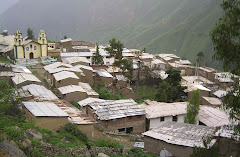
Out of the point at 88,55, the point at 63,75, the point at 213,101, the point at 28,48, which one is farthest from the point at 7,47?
the point at 213,101

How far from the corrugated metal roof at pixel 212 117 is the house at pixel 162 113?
A: 67.9 inches

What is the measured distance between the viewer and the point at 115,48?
41719 millimetres

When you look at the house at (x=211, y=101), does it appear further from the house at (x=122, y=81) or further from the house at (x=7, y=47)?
the house at (x=7, y=47)

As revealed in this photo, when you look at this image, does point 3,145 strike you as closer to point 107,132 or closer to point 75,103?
point 107,132

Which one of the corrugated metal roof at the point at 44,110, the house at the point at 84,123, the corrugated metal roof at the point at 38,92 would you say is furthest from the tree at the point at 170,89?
the corrugated metal roof at the point at 44,110

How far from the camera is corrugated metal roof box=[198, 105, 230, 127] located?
77.2 feet

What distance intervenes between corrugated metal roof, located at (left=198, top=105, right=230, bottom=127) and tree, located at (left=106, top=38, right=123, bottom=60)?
718 inches

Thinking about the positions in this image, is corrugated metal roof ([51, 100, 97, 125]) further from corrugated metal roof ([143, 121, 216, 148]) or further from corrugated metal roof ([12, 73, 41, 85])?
corrugated metal roof ([12, 73, 41, 85])

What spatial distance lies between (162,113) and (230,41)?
14854 mm

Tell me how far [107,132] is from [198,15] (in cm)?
13798

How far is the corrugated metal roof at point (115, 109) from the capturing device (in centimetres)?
2158

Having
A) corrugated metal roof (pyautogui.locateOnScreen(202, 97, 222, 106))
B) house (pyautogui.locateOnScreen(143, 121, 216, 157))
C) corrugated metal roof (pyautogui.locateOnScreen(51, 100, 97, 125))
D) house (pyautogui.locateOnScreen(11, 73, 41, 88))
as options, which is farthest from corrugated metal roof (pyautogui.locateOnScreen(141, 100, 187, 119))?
house (pyautogui.locateOnScreen(11, 73, 41, 88))

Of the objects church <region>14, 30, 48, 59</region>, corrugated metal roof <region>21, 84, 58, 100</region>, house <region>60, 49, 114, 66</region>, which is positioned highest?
church <region>14, 30, 48, 59</region>

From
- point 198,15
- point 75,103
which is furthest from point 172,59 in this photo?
point 198,15
